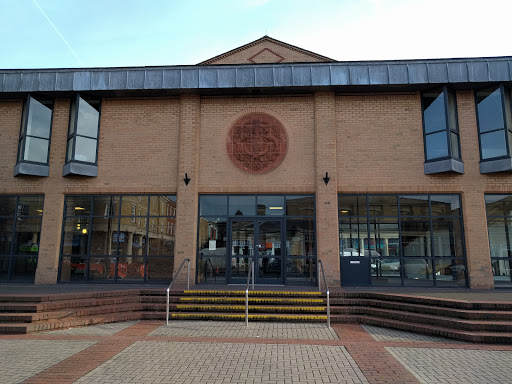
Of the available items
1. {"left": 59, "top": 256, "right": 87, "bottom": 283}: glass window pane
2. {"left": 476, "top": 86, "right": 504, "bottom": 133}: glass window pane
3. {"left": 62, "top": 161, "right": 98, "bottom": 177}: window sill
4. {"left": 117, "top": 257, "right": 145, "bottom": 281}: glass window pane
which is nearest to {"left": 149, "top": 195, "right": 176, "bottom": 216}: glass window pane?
{"left": 117, "top": 257, "right": 145, "bottom": 281}: glass window pane

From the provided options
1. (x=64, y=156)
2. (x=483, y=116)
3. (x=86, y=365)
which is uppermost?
(x=483, y=116)

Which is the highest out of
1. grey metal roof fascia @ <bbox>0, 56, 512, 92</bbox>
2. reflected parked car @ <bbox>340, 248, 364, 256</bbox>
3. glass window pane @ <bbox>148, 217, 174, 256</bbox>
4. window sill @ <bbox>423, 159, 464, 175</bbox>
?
grey metal roof fascia @ <bbox>0, 56, 512, 92</bbox>

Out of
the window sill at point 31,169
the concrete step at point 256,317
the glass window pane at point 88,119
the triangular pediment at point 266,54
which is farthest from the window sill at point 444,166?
the triangular pediment at point 266,54

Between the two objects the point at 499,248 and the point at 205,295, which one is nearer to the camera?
the point at 205,295

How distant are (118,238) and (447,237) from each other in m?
11.0

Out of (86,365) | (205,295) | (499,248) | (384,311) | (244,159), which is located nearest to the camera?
(86,365)

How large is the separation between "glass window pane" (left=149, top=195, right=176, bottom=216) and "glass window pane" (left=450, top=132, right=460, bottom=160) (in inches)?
370

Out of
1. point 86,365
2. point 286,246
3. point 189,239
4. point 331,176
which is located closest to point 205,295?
point 189,239

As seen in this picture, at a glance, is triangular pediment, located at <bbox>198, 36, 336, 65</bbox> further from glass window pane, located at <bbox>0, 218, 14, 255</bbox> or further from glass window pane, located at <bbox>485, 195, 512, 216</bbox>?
glass window pane, located at <bbox>0, 218, 14, 255</bbox>

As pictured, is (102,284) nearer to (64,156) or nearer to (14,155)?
(64,156)

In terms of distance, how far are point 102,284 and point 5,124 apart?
6953 millimetres

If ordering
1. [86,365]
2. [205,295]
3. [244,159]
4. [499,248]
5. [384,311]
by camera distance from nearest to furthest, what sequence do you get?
1. [86,365]
2. [384,311]
3. [205,295]
4. [499,248]
5. [244,159]

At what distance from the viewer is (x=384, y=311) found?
8531 millimetres

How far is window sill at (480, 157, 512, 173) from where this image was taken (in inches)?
437
